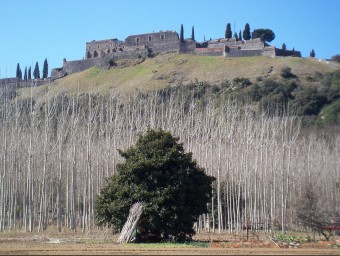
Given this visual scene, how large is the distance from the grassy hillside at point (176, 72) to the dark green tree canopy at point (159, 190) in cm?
6883

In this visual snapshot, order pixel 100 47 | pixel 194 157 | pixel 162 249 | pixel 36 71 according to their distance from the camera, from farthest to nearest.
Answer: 1. pixel 100 47
2. pixel 36 71
3. pixel 194 157
4. pixel 162 249

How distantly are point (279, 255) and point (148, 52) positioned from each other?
114 metres

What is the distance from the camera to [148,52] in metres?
134

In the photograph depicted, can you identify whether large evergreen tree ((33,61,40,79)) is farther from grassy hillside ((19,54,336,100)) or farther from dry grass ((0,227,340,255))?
dry grass ((0,227,340,255))

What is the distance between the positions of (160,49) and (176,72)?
17676 mm

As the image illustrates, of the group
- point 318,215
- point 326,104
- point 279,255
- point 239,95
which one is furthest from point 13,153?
point 326,104

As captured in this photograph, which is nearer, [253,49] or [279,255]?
[279,255]

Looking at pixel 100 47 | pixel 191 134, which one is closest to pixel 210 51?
pixel 100 47

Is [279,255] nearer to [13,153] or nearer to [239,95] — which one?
[13,153]

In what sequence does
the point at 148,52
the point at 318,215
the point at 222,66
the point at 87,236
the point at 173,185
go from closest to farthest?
1. the point at 173,185
2. the point at 87,236
3. the point at 318,215
4. the point at 222,66
5. the point at 148,52

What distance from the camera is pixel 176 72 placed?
119m

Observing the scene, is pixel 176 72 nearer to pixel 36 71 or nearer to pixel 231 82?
pixel 231 82

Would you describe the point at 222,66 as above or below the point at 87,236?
above

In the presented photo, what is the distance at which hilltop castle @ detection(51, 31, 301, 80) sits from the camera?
126000mm
